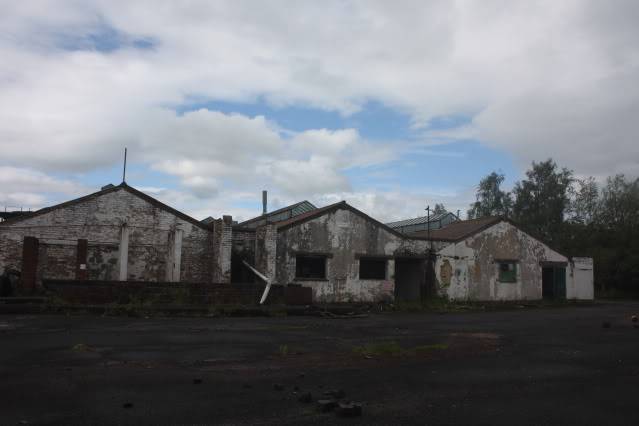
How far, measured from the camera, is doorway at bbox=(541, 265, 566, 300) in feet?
95.9

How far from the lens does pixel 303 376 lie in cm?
697

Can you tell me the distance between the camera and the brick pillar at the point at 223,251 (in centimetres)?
2156

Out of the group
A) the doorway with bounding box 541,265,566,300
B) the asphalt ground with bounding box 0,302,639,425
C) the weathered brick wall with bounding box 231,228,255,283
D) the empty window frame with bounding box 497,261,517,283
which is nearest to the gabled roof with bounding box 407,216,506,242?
the empty window frame with bounding box 497,261,517,283

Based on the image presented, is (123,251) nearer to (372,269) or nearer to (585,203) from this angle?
(372,269)

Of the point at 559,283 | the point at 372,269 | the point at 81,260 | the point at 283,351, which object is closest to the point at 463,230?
the point at 559,283

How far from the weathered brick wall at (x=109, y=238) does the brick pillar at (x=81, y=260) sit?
1.64m

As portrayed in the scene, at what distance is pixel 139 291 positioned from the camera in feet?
57.9

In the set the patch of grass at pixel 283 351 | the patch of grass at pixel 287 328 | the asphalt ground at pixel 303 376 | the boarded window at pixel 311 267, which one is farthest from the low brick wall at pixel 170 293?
the patch of grass at pixel 283 351

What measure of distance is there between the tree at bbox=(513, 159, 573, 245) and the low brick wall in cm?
3763

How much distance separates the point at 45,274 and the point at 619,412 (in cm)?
2012

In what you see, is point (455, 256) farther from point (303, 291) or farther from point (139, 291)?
point (139, 291)

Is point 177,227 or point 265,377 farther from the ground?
point 177,227

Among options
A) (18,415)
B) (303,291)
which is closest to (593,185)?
(303,291)

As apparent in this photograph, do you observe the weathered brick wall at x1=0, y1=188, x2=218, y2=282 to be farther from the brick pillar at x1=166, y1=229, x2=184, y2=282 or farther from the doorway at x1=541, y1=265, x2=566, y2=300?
the doorway at x1=541, y1=265, x2=566, y2=300
